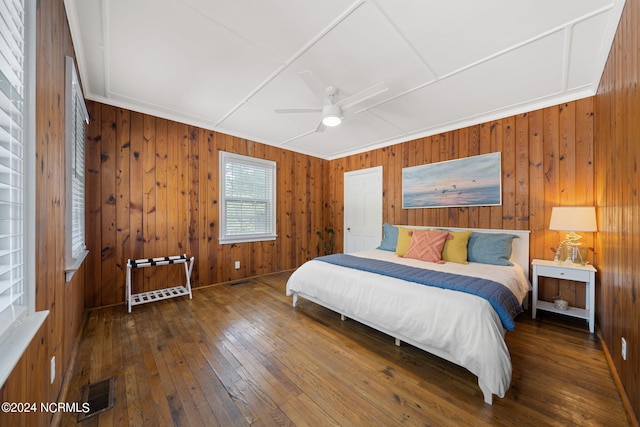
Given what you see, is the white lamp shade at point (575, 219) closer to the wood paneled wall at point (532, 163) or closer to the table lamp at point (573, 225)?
the table lamp at point (573, 225)

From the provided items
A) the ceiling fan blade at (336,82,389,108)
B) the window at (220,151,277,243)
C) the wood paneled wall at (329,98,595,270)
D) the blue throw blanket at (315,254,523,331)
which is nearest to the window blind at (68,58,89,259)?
the window at (220,151,277,243)

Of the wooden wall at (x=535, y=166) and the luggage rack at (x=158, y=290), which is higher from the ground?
the wooden wall at (x=535, y=166)

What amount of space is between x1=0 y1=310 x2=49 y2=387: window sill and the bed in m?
2.00

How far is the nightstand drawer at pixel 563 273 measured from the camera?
235 cm

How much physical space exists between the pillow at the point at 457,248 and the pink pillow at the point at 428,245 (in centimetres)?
7

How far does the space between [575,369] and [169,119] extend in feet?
16.2

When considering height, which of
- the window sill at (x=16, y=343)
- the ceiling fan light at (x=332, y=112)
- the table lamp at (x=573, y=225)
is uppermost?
the ceiling fan light at (x=332, y=112)

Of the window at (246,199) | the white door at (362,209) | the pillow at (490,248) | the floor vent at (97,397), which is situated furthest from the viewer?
the white door at (362,209)

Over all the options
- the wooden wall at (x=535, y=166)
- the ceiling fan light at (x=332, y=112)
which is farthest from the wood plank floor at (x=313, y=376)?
the ceiling fan light at (x=332, y=112)

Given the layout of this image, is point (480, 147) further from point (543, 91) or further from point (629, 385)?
point (629, 385)

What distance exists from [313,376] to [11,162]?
1930 millimetres

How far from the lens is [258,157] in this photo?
4.31m

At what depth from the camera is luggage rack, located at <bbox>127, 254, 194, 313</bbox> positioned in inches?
110

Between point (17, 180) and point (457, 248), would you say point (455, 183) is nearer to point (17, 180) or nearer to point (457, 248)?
point (457, 248)
